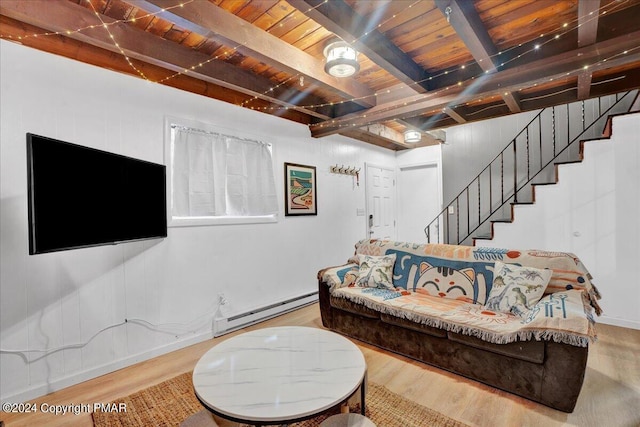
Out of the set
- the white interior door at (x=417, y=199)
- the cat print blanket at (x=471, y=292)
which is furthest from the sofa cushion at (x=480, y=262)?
the white interior door at (x=417, y=199)

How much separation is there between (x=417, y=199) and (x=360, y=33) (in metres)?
4.07

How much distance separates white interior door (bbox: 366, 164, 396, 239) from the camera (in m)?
5.13

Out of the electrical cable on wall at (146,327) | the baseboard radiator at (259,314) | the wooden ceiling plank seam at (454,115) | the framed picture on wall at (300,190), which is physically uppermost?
the wooden ceiling plank seam at (454,115)

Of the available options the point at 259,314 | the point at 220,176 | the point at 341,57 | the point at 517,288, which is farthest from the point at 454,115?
the point at 259,314

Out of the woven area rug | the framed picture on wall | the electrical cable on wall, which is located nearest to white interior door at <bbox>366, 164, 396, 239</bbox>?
the framed picture on wall

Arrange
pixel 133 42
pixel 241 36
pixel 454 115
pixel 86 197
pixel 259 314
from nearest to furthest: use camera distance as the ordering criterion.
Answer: pixel 86 197, pixel 241 36, pixel 133 42, pixel 259 314, pixel 454 115

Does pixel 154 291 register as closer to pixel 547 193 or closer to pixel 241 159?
pixel 241 159

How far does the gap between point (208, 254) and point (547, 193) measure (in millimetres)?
3943

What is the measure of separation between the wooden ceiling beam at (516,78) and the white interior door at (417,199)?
8.00 ft

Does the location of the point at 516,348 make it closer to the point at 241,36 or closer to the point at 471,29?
the point at 471,29

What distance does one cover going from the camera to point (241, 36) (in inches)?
79.5

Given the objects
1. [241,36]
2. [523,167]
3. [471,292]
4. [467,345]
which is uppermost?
[241,36]

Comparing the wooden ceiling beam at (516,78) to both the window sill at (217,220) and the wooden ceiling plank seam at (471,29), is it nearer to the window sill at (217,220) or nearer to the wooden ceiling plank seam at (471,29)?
the wooden ceiling plank seam at (471,29)

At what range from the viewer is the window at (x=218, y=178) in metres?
2.82
